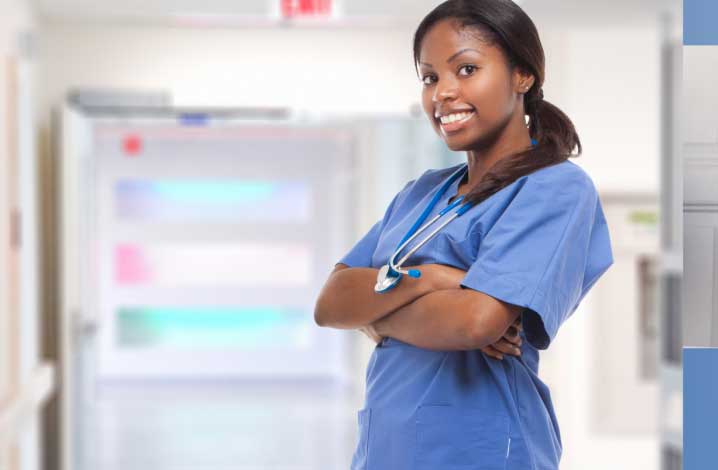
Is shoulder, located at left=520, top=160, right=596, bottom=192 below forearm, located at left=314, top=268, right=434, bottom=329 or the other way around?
the other way around

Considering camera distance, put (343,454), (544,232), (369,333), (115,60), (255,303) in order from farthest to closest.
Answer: (255,303), (343,454), (115,60), (369,333), (544,232)

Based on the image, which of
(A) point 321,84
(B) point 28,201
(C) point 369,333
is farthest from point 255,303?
(C) point 369,333

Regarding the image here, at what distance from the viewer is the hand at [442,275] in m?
1.13

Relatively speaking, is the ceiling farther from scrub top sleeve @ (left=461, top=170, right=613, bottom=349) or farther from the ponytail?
scrub top sleeve @ (left=461, top=170, right=613, bottom=349)

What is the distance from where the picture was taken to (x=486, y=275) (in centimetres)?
108

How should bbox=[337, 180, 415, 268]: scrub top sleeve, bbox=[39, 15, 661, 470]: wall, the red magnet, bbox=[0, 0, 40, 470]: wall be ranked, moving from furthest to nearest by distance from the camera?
the red magnet, bbox=[39, 15, 661, 470]: wall, bbox=[0, 0, 40, 470]: wall, bbox=[337, 180, 415, 268]: scrub top sleeve

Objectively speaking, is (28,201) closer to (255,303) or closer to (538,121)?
(538,121)

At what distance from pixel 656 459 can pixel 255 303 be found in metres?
4.42

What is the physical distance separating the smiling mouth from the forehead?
7cm

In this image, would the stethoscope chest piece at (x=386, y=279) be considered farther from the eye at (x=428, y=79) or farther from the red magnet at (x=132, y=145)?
the red magnet at (x=132, y=145)

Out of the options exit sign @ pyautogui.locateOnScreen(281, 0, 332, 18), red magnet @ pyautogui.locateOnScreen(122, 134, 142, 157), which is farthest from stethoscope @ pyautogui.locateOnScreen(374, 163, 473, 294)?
red magnet @ pyautogui.locateOnScreen(122, 134, 142, 157)

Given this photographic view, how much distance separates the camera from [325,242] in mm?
8344

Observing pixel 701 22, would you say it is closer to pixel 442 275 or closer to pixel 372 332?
pixel 442 275

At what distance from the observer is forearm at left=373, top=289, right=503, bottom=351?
106 centimetres
